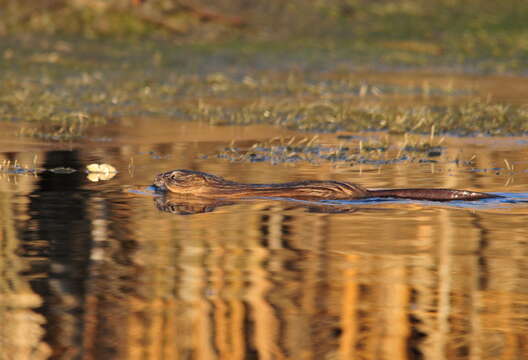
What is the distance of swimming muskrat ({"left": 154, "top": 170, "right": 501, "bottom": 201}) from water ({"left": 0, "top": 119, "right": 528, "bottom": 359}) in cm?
9

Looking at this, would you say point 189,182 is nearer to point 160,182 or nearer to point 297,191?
point 160,182

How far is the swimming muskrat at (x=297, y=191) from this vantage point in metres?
8.84

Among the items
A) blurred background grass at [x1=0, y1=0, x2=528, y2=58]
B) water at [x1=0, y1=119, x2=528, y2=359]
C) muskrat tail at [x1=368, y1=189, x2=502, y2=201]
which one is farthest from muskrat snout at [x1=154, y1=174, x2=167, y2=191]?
blurred background grass at [x1=0, y1=0, x2=528, y2=58]

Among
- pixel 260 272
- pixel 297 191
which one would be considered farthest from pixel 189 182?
pixel 260 272

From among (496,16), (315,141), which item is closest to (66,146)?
(315,141)

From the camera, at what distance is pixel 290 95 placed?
19641 millimetres

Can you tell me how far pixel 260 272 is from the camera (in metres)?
6.68

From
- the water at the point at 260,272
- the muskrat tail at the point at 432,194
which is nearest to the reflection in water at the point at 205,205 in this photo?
→ the water at the point at 260,272

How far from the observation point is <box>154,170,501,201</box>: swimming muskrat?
884 centimetres

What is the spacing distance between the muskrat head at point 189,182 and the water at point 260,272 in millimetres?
189

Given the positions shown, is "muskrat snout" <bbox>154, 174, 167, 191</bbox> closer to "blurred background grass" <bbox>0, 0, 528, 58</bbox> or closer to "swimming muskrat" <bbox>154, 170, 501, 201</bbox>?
"swimming muskrat" <bbox>154, 170, 501, 201</bbox>

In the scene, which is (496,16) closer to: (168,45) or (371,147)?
(168,45)

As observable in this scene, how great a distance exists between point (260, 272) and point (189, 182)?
2.55m

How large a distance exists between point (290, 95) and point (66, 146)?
7.30 m
